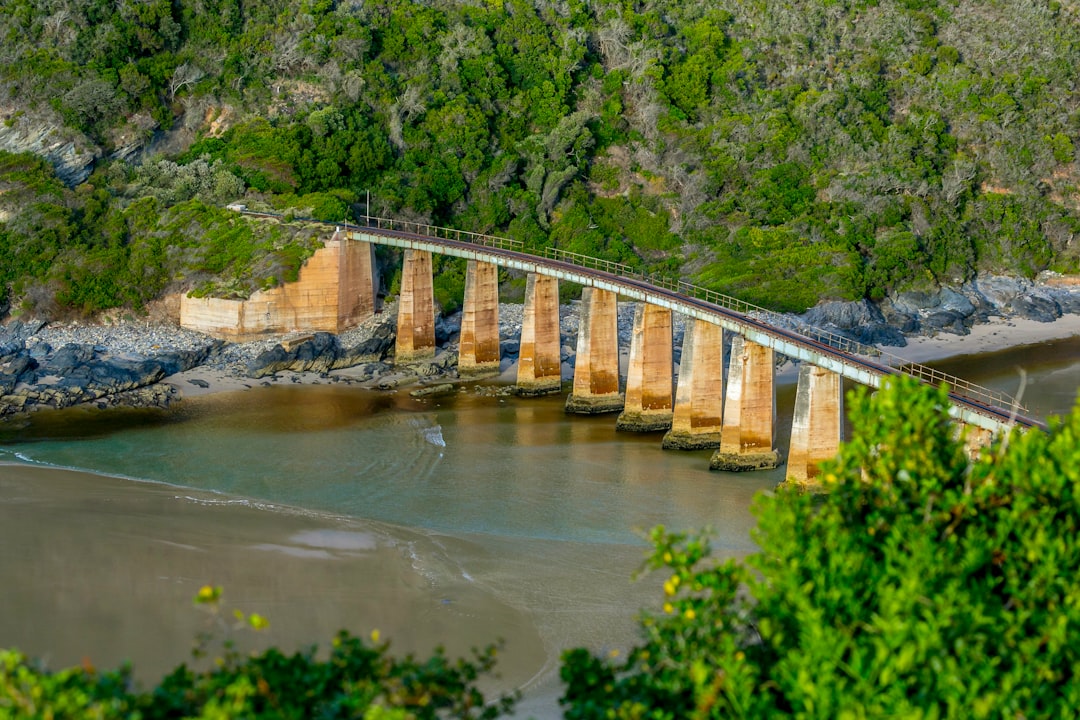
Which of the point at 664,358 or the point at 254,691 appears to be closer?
the point at 254,691

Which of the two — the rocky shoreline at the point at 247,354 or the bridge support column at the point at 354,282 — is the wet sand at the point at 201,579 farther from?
the bridge support column at the point at 354,282

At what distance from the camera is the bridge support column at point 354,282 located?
210 feet

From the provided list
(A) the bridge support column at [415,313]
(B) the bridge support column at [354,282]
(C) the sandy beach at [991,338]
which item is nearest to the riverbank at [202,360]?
(C) the sandy beach at [991,338]

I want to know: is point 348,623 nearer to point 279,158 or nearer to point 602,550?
point 602,550

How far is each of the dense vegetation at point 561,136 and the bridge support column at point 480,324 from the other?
11.9m

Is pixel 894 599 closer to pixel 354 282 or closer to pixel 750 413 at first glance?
pixel 750 413

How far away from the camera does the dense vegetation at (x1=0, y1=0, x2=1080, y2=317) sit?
70312 millimetres

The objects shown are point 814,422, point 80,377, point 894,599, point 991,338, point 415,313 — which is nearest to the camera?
point 894,599

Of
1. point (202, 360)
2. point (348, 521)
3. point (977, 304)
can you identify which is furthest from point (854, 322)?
point (348, 521)

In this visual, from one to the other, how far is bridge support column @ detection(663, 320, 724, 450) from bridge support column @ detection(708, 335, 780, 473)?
8.49 ft

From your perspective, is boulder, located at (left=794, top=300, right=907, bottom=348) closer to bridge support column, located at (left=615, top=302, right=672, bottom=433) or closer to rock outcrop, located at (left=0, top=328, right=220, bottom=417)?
bridge support column, located at (left=615, top=302, right=672, bottom=433)

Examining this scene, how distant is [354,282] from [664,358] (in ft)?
68.0

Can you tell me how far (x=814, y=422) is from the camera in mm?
41750

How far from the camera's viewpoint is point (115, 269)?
64.6 meters
